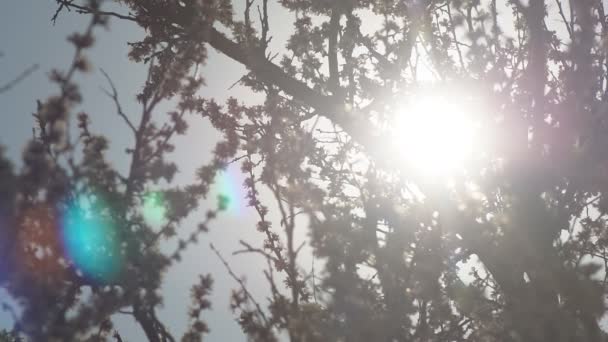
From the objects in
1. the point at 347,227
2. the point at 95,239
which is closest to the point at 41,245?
the point at 95,239

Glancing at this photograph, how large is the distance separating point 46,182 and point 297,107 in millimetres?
4623

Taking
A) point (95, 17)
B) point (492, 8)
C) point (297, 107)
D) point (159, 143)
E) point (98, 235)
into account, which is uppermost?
point (297, 107)

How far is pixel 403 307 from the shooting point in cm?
272

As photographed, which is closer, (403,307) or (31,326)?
(31,326)

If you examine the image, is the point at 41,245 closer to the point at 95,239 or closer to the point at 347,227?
the point at 95,239

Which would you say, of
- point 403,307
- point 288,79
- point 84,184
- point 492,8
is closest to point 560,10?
point 492,8

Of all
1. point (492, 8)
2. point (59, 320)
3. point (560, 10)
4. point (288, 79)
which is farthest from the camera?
point (288, 79)

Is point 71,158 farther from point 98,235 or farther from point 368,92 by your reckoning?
point 368,92

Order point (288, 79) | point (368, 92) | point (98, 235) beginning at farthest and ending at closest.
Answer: point (368, 92)
point (288, 79)
point (98, 235)

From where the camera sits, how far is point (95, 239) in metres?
2.54

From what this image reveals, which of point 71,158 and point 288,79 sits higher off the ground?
point 288,79

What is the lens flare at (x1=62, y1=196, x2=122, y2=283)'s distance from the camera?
244 centimetres

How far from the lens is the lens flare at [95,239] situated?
2.44 m

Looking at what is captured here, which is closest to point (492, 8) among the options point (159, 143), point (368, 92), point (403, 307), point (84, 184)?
point (368, 92)
